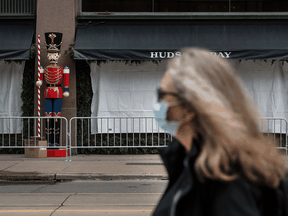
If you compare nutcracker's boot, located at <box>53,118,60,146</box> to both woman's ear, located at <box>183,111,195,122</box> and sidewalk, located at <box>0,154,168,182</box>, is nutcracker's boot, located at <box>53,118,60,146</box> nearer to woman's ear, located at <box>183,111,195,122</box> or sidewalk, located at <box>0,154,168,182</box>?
sidewalk, located at <box>0,154,168,182</box>

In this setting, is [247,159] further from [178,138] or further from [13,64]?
[13,64]

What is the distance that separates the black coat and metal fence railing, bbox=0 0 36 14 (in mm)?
11905

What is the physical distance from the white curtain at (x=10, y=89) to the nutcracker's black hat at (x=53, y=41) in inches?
64.1

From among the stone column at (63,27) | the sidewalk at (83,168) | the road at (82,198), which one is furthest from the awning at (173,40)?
the road at (82,198)

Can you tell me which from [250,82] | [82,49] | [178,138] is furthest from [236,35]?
[178,138]

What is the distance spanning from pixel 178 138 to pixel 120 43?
10117mm

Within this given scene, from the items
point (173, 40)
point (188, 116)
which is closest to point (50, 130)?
point (173, 40)

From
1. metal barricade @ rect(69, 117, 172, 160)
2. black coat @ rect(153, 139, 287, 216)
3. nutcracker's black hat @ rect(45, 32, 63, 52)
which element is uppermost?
nutcracker's black hat @ rect(45, 32, 63, 52)

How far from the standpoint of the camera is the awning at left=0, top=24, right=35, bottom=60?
11.3 meters

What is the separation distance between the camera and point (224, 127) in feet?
4.50

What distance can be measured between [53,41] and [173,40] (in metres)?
3.54

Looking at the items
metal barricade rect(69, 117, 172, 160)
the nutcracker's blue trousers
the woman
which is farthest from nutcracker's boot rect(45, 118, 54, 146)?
the woman

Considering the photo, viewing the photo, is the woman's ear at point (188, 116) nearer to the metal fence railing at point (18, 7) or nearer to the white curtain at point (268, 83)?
the white curtain at point (268, 83)

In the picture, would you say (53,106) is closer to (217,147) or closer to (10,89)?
(10,89)
